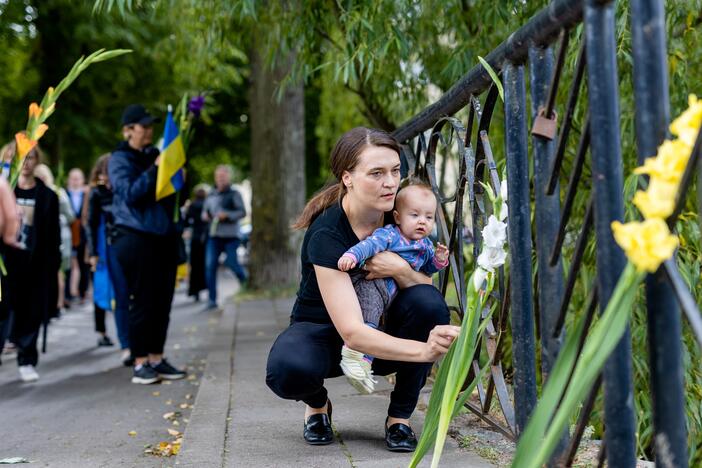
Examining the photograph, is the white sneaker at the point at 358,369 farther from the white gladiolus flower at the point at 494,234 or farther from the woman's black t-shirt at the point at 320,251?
the white gladiolus flower at the point at 494,234

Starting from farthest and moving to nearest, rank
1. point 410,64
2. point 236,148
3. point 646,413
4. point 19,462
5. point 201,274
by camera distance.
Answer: point 236,148
point 201,274
point 410,64
point 646,413
point 19,462

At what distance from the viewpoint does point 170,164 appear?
6.06 m

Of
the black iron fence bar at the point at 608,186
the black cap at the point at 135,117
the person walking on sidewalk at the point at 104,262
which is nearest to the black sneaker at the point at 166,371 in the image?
the person walking on sidewalk at the point at 104,262

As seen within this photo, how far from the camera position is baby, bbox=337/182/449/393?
3324 mm

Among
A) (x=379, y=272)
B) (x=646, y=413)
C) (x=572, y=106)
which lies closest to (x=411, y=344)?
(x=379, y=272)

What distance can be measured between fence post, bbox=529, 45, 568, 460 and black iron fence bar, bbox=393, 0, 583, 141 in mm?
70

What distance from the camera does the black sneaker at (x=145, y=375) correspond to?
618 cm

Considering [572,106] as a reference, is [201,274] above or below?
below

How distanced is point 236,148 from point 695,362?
24634 millimetres

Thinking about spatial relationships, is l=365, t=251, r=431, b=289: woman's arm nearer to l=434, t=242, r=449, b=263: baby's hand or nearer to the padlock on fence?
l=434, t=242, r=449, b=263: baby's hand

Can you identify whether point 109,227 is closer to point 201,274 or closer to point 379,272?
point 379,272

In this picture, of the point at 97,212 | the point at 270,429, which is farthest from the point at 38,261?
the point at 270,429

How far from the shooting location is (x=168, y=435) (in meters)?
4.59

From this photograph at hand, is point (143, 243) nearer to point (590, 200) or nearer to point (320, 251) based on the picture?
point (320, 251)
